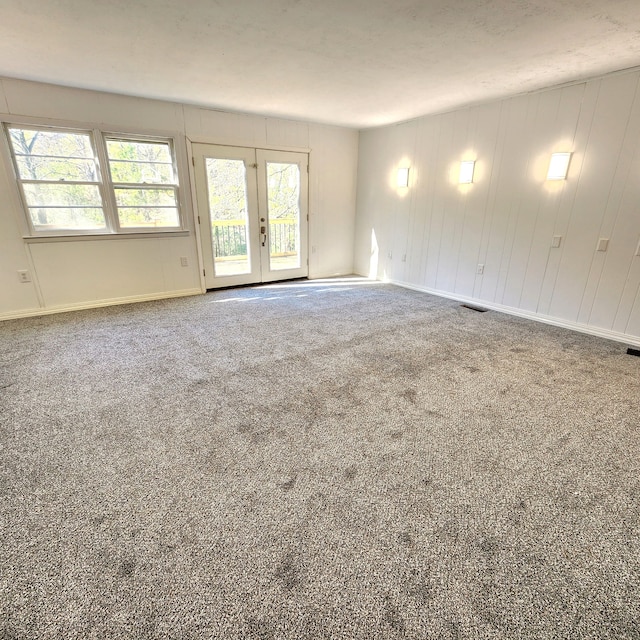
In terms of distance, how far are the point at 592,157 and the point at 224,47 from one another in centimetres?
351

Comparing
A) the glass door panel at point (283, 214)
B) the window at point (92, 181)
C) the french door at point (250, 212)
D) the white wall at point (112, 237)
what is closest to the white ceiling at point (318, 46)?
the white wall at point (112, 237)

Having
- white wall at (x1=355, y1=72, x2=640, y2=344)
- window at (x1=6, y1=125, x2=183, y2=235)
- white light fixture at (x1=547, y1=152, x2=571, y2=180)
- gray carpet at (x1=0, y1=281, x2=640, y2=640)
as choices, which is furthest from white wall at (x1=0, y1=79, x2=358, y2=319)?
white light fixture at (x1=547, y1=152, x2=571, y2=180)

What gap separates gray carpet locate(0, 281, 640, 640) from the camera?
3.70 feet

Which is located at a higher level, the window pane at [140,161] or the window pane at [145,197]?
Result: the window pane at [140,161]

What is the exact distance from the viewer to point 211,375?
269 cm

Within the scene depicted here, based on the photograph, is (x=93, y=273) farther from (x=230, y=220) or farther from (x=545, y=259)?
(x=545, y=259)

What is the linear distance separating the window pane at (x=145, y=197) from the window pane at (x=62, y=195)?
24 cm

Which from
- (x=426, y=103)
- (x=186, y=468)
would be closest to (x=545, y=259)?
(x=426, y=103)

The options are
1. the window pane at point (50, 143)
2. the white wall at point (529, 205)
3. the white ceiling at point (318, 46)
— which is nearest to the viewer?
the white ceiling at point (318, 46)

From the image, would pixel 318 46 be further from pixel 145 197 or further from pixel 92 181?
pixel 92 181

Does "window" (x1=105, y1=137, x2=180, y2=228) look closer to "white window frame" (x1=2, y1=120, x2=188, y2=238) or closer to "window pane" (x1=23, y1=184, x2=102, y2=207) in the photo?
"white window frame" (x1=2, y1=120, x2=188, y2=238)

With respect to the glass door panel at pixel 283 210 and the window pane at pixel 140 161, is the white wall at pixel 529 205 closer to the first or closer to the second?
the glass door panel at pixel 283 210

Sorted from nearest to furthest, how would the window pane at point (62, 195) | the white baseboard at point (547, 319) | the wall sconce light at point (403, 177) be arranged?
the white baseboard at point (547, 319) < the window pane at point (62, 195) < the wall sconce light at point (403, 177)

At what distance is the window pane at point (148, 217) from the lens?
14.1 feet
